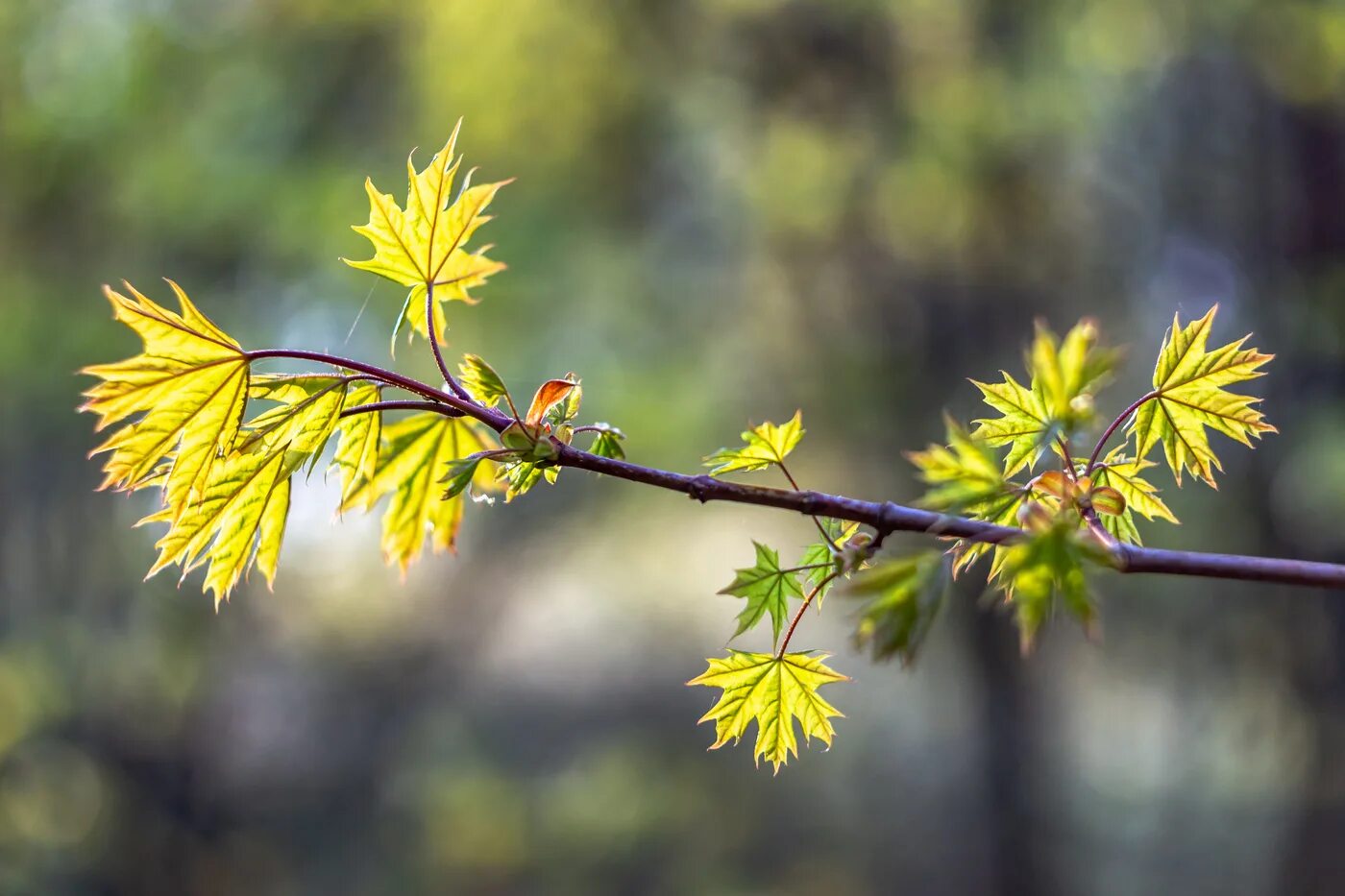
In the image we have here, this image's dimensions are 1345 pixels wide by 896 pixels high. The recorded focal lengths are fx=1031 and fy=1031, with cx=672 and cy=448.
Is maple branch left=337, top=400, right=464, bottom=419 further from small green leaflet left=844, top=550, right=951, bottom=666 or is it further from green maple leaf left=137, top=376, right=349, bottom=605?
small green leaflet left=844, top=550, right=951, bottom=666

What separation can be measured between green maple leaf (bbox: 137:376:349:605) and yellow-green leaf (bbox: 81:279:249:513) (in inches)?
0.5

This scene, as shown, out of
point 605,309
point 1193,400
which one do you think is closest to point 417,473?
point 1193,400

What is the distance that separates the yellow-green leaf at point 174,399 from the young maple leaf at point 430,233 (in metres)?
0.12

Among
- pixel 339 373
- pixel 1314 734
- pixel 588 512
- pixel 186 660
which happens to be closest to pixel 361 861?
pixel 186 660

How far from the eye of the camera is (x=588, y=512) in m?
5.12

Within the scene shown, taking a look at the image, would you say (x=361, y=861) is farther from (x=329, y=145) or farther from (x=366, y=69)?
(x=366, y=69)

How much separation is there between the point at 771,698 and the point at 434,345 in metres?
0.33

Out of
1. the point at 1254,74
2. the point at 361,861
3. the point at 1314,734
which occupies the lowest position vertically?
the point at 361,861

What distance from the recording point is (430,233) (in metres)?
0.72

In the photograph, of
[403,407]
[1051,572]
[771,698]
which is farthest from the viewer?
[771,698]

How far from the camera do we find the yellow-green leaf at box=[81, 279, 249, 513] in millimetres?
623

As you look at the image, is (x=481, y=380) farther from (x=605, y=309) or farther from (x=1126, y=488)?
(x=605, y=309)

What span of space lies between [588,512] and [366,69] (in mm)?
2324

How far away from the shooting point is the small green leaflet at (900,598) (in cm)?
48
